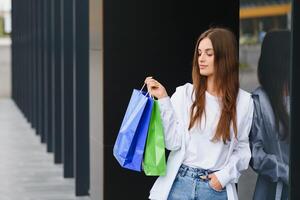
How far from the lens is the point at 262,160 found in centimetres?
421

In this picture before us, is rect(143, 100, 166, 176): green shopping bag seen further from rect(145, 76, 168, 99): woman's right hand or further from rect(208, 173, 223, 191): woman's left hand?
rect(208, 173, 223, 191): woman's left hand

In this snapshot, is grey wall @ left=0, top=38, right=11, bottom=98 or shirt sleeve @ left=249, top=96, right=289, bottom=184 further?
grey wall @ left=0, top=38, right=11, bottom=98

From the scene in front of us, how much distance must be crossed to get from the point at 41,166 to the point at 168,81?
516 cm

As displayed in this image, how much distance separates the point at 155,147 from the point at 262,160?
82cm

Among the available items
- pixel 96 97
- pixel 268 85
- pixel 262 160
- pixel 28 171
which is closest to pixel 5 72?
pixel 28 171

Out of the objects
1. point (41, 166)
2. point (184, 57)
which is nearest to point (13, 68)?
point (41, 166)

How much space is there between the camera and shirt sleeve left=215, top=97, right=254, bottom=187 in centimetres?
363

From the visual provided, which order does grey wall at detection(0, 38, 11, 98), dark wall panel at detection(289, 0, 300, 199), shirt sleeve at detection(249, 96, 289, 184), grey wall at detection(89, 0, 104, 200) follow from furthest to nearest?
grey wall at detection(0, 38, 11, 98) < grey wall at detection(89, 0, 104, 200) < shirt sleeve at detection(249, 96, 289, 184) < dark wall panel at detection(289, 0, 300, 199)

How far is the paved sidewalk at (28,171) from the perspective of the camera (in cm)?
873

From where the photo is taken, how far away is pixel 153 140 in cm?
376

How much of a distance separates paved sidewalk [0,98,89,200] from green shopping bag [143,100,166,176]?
478cm

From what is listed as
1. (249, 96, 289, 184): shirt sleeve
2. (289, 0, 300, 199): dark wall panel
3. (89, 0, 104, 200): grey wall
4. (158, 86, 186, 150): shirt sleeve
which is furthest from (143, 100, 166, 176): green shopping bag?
(89, 0, 104, 200): grey wall

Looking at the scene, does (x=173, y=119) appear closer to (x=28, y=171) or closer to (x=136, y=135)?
(x=136, y=135)

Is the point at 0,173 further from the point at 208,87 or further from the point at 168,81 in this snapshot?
the point at 208,87
